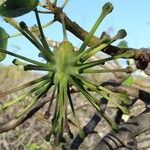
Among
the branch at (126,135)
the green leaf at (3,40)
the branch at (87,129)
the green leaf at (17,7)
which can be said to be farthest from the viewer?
the branch at (87,129)

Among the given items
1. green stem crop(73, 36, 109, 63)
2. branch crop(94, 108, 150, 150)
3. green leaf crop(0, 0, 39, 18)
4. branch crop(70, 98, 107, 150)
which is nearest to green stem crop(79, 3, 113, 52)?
green stem crop(73, 36, 109, 63)

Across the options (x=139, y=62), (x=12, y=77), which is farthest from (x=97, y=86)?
(x=12, y=77)

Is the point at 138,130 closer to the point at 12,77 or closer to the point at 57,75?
the point at 57,75

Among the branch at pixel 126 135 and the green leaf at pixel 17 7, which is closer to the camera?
the green leaf at pixel 17 7

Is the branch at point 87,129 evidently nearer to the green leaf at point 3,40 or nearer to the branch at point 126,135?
the branch at point 126,135

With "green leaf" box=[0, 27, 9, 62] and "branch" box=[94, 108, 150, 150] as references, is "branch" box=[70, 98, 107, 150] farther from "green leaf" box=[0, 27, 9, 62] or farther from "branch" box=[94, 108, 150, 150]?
"green leaf" box=[0, 27, 9, 62]

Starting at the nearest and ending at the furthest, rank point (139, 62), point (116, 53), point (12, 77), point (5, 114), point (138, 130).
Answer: point (116, 53) → point (139, 62) → point (138, 130) → point (5, 114) → point (12, 77)

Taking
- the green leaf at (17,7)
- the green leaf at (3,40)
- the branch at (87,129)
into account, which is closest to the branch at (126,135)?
the branch at (87,129)

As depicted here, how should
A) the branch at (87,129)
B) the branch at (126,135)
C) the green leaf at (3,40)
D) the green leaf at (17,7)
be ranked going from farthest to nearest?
the branch at (87,129) < the branch at (126,135) < the green leaf at (3,40) < the green leaf at (17,7)
